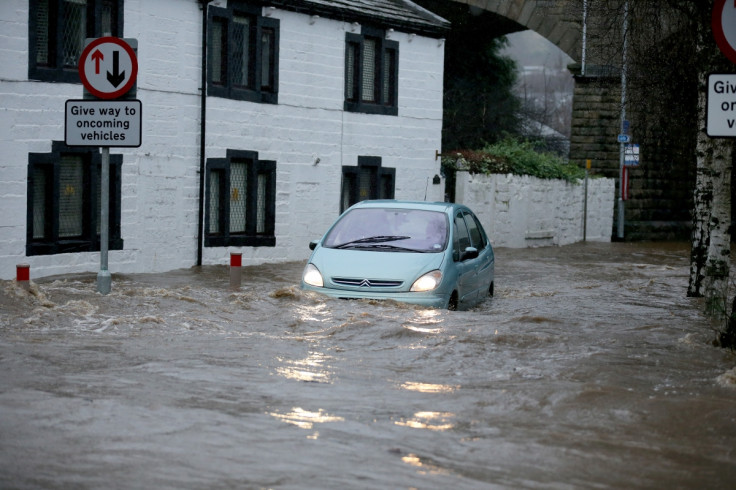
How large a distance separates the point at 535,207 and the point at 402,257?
1865 cm

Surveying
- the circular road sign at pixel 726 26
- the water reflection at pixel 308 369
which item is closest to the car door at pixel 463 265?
the water reflection at pixel 308 369

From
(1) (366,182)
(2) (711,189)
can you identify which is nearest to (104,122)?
(2) (711,189)

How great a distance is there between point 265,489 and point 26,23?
13.7 m

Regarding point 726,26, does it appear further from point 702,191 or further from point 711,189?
point 702,191

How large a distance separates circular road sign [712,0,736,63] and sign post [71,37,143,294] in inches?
236

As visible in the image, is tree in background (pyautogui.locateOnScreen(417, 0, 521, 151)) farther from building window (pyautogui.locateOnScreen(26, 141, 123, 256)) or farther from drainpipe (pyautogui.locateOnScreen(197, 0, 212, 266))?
building window (pyautogui.locateOnScreen(26, 141, 123, 256))

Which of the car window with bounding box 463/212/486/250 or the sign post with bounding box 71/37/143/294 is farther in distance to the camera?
the car window with bounding box 463/212/486/250

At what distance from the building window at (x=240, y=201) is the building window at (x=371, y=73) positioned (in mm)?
3135

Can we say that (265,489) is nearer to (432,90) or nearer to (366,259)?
(366,259)

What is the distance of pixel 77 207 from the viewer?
19.0 metres

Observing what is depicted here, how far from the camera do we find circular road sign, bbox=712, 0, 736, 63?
8.53m

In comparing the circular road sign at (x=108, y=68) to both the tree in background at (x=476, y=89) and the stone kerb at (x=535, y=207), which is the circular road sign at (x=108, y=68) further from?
the tree in background at (x=476, y=89)

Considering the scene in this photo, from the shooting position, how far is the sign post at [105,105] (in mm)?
12008

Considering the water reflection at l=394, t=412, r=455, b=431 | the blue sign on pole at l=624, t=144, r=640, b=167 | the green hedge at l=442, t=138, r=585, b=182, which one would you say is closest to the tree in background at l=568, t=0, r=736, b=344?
the water reflection at l=394, t=412, r=455, b=431
